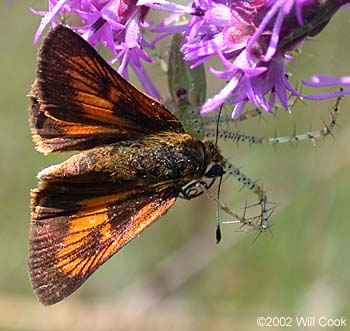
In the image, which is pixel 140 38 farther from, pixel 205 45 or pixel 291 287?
pixel 291 287

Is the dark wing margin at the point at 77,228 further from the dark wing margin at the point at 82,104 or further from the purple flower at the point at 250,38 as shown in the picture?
the purple flower at the point at 250,38

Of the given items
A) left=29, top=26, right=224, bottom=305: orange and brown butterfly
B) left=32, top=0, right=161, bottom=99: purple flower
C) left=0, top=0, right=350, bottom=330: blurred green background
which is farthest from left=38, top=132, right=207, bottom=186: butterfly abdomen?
left=0, top=0, right=350, bottom=330: blurred green background

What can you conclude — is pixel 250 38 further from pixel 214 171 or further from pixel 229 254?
pixel 229 254

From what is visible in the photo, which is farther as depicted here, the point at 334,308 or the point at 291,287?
the point at 291,287

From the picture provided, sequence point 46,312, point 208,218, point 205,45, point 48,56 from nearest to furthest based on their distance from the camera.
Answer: point 205,45 → point 48,56 → point 46,312 → point 208,218

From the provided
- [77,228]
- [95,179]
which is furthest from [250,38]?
[77,228]

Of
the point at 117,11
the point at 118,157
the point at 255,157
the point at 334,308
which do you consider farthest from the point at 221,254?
the point at 117,11

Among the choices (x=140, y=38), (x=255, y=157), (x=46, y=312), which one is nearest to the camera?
(x=140, y=38)

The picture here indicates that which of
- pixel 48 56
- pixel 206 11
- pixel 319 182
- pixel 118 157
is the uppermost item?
pixel 206 11
